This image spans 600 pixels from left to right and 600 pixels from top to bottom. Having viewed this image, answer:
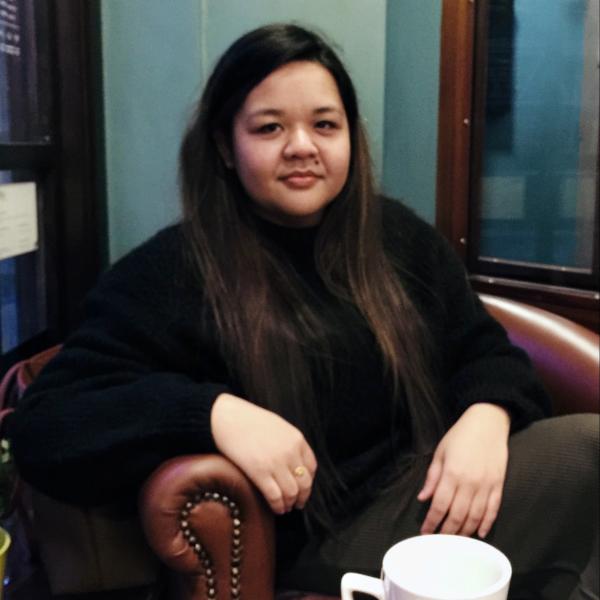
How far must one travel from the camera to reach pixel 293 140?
4.54 ft

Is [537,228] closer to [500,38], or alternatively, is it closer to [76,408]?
[500,38]

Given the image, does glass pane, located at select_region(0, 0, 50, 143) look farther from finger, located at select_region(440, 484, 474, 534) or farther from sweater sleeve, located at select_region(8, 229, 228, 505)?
finger, located at select_region(440, 484, 474, 534)

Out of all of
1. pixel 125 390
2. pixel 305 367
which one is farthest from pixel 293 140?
pixel 125 390

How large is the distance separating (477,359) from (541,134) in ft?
2.99

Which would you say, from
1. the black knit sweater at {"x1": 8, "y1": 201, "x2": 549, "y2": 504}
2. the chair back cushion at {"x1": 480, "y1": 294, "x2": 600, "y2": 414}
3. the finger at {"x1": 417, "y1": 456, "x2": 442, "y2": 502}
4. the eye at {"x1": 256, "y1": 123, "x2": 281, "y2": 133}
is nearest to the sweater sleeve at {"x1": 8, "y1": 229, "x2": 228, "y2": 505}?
the black knit sweater at {"x1": 8, "y1": 201, "x2": 549, "y2": 504}

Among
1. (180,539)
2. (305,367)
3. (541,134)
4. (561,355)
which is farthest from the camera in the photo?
(541,134)

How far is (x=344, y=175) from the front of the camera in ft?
4.83

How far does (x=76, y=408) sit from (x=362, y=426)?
474 mm

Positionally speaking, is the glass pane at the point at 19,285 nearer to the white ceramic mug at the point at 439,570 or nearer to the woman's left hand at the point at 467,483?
the woman's left hand at the point at 467,483

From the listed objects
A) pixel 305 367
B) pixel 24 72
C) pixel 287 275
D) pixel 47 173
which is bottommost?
pixel 305 367

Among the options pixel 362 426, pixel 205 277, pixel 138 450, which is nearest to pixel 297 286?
pixel 205 277

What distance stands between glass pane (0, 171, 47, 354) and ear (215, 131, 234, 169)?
0.62 meters

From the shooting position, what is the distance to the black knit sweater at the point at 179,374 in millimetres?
1182

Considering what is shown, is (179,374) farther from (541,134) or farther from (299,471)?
(541,134)
